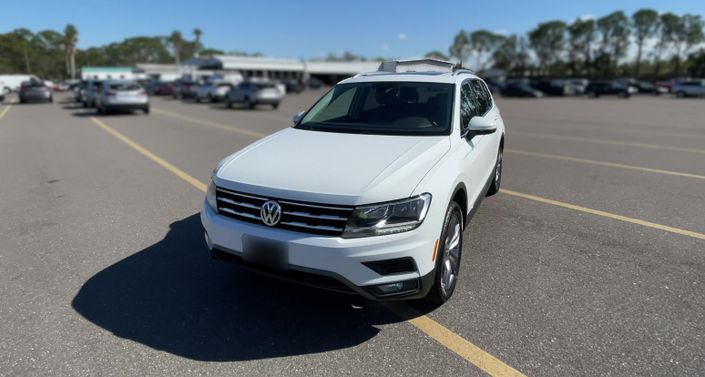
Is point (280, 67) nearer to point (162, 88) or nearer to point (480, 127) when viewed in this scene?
point (162, 88)

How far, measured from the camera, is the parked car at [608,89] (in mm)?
44156

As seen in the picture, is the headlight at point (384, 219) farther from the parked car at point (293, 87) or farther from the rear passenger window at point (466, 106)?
the parked car at point (293, 87)

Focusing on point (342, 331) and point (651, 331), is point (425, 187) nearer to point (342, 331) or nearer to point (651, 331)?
point (342, 331)

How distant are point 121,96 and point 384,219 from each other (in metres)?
20.6

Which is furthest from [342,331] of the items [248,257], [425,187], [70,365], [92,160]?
[92,160]

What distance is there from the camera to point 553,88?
4809 cm

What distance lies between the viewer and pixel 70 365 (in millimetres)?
2826

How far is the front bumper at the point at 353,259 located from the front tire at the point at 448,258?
0.59ft

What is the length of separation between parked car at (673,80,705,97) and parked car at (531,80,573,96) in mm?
9400

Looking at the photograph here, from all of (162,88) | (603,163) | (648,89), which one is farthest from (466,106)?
(648,89)

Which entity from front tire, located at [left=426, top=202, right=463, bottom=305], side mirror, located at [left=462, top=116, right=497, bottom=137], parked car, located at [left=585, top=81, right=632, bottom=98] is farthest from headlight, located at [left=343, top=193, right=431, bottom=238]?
parked car, located at [left=585, top=81, right=632, bottom=98]

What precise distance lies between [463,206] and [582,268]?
1304mm

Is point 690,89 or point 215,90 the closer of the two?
point 215,90

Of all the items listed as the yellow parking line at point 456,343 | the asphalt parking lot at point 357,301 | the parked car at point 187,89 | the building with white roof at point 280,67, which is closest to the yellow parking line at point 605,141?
the asphalt parking lot at point 357,301
